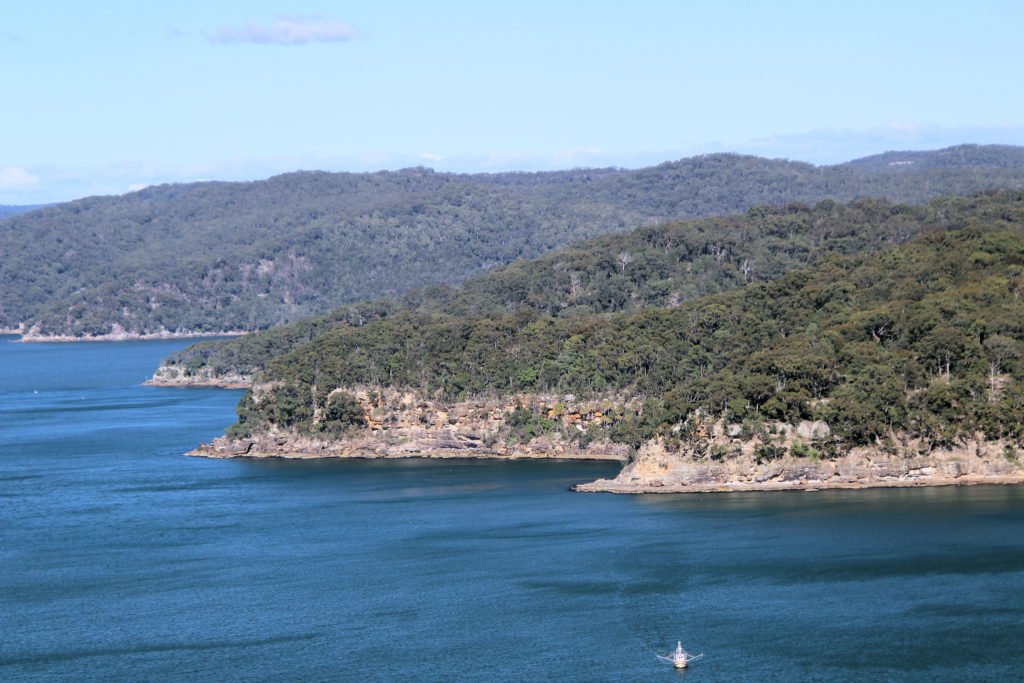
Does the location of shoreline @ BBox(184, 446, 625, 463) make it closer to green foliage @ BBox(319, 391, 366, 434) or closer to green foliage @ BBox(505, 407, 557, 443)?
green foliage @ BBox(505, 407, 557, 443)

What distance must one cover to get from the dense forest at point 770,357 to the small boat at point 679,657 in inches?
1258

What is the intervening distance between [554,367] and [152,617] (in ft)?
173

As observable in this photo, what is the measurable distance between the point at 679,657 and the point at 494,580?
13.9 m

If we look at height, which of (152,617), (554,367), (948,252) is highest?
(948,252)

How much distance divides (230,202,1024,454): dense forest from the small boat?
105 ft

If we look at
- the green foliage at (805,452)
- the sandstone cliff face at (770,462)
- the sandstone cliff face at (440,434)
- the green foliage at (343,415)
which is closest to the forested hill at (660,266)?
the sandstone cliff face at (440,434)

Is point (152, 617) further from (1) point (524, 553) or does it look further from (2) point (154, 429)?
(2) point (154, 429)

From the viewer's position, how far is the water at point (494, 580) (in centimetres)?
4688

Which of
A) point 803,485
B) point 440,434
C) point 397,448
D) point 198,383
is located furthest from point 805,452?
point 198,383

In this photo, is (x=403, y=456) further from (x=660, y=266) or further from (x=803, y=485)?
(x=660, y=266)

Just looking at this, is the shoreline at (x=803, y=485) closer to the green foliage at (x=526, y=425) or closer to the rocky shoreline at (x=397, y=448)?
the rocky shoreline at (x=397, y=448)

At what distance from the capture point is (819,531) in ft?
211

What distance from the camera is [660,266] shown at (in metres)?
150

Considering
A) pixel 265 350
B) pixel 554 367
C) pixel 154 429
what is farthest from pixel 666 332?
pixel 265 350
